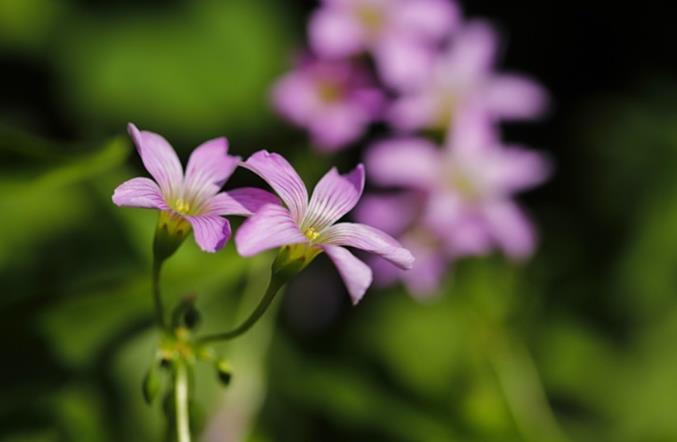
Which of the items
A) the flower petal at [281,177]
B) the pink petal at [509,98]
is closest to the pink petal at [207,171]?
the flower petal at [281,177]

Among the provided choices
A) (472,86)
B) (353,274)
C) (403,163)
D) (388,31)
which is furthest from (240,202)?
(472,86)

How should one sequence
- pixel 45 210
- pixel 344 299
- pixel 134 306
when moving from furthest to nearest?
1. pixel 344 299
2. pixel 45 210
3. pixel 134 306

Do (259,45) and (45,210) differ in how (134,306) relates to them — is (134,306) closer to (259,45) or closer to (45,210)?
(45,210)

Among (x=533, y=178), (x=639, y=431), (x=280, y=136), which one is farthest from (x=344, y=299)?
(x=639, y=431)

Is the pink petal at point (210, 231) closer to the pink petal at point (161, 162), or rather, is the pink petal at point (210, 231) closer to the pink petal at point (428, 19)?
the pink petal at point (161, 162)

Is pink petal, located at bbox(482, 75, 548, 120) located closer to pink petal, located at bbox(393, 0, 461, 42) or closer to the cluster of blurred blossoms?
the cluster of blurred blossoms

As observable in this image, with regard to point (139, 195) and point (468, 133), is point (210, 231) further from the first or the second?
point (468, 133)
